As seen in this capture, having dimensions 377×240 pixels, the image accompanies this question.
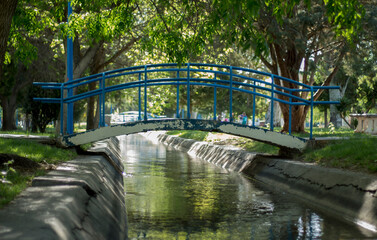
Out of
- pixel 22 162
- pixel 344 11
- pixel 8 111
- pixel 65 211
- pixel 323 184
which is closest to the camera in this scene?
pixel 65 211

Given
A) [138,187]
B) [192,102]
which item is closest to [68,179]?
[138,187]

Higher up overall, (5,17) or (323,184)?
(5,17)

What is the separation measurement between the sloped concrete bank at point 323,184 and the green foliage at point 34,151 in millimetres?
5486

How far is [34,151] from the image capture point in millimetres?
12711

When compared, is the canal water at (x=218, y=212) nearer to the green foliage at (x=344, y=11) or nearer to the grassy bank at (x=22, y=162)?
the grassy bank at (x=22, y=162)

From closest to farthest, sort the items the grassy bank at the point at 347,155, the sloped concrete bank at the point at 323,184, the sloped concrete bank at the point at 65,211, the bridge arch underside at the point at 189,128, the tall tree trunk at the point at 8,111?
the sloped concrete bank at the point at 65,211
the sloped concrete bank at the point at 323,184
the grassy bank at the point at 347,155
the bridge arch underside at the point at 189,128
the tall tree trunk at the point at 8,111

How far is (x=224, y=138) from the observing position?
26422mm

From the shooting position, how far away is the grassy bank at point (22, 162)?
7.32 m

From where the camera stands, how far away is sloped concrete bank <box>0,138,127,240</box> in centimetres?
520

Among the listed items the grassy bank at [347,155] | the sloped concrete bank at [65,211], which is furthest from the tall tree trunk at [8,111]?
the sloped concrete bank at [65,211]

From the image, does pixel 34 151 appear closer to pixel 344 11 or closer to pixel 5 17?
pixel 5 17

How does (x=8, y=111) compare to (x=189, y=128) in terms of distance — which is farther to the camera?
(x=8, y=111)

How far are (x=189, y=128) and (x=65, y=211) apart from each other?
338 inches

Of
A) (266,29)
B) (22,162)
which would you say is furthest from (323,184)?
(266,29)
